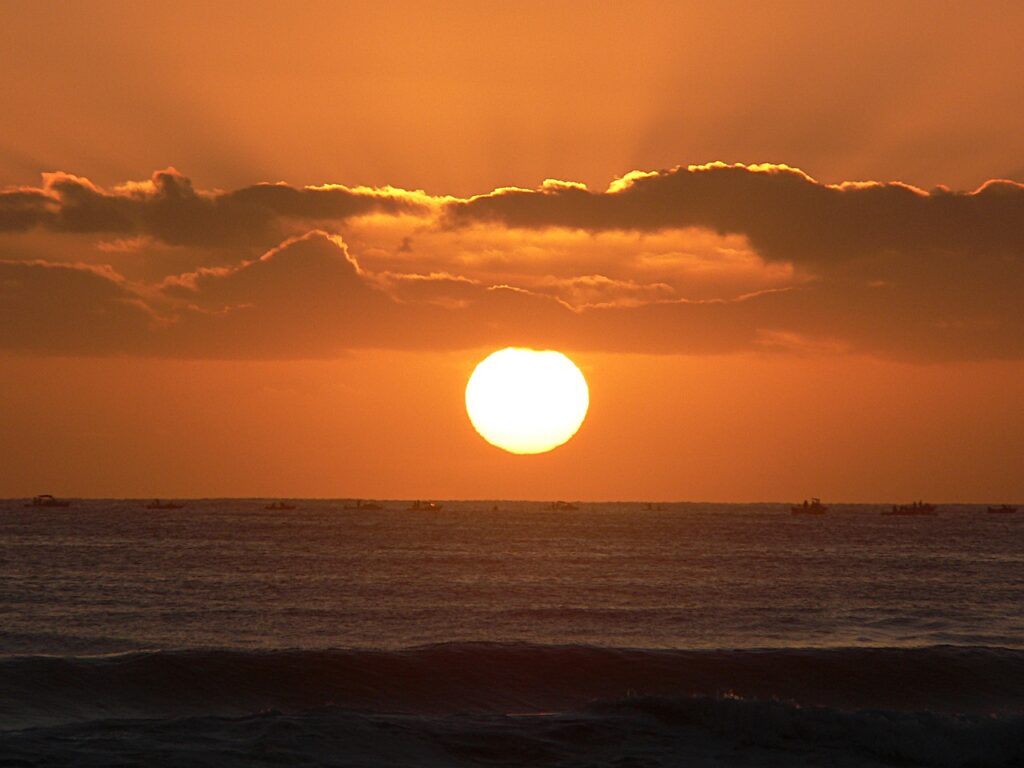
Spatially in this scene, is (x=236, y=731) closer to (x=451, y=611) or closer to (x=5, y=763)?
(x=5, y=763)

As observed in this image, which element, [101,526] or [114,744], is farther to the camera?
[101,526]

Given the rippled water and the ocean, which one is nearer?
the ocean

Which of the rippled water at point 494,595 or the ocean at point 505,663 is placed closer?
the ocean at point 505,663

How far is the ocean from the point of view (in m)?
23.2

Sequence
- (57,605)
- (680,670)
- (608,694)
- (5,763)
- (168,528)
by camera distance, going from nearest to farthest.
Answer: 1. (5,763)
2. (608,694)
3. (680,670)
4. (57,605)
5. (168,528)

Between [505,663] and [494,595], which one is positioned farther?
[494,595]

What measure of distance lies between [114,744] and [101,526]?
15541cm

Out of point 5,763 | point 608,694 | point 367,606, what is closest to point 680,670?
point 608,694

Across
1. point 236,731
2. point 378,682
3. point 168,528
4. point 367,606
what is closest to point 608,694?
point 378,682

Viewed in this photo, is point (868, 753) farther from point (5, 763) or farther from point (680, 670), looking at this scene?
point (5, 763)

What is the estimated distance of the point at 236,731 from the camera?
76.4 feet

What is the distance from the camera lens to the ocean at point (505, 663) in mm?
23188

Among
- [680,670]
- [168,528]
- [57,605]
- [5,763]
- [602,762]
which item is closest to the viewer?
[5,763]

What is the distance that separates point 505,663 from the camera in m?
34.7
